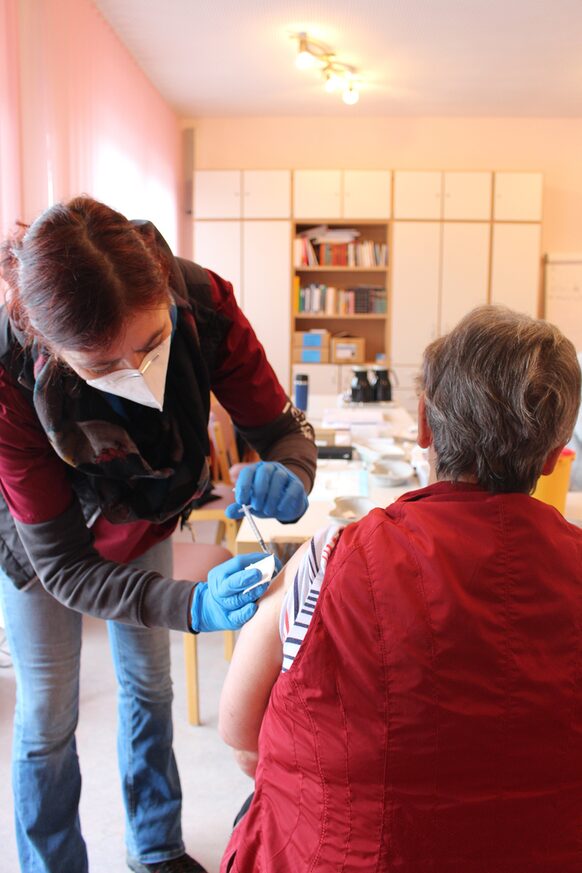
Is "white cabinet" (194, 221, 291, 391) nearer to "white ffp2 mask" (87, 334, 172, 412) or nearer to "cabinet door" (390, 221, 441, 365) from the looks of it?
"cabinet door" (390, 221, 441, 365)

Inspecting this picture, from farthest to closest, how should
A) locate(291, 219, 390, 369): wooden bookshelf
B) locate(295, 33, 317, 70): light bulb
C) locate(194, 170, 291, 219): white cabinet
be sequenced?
locate(291, 219, 390, 369): wooden bookshelf → locate(194, 170, 291, 219): white cabinet → locate(295, 33, 317, 70): light bulb

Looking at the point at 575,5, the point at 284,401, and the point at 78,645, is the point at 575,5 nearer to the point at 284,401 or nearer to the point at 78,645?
the point at 284,401

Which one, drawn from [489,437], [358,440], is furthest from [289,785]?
[358,440]

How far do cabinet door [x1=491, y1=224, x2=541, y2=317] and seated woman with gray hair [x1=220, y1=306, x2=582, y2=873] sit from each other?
5340 mm

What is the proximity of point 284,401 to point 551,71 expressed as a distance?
4.45 metres

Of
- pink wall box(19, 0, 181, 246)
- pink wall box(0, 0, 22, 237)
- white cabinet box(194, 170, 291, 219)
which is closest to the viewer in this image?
pink wall box(0, 0, 22, 237)

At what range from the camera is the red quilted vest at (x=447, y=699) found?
0.74 metres

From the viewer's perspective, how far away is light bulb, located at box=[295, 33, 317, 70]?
4.23m

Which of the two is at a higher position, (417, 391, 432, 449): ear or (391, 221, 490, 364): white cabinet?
(391, 221, 490, 364): white cabinet

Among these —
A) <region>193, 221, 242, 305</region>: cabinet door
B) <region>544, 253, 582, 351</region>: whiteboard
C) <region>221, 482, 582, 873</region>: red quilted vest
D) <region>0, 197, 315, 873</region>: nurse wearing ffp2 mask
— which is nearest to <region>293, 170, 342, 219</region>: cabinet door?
<region>193, 221, 242, 305</region>: cabinet door

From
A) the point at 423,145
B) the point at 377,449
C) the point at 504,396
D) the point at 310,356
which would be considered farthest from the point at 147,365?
the point at 423,145

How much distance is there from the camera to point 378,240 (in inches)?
245

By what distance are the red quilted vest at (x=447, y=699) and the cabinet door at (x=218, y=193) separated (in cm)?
550

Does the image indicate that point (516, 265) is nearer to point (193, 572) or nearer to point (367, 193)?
point (367, 193)
